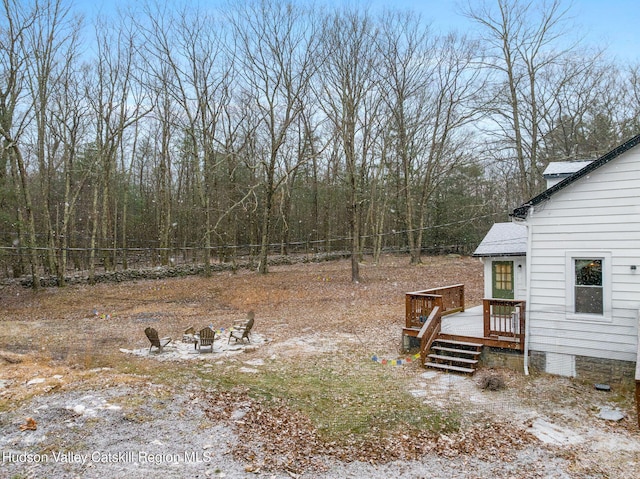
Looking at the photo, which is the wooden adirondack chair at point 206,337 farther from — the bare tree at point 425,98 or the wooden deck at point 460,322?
the bare tree at point 425,98

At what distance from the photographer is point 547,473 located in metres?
5.30

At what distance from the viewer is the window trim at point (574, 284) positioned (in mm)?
8125

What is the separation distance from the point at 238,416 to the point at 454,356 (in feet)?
17.8

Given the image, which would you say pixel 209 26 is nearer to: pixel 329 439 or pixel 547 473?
pixel 329 439

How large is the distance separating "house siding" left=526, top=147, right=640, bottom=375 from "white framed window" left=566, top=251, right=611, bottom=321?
0.04m

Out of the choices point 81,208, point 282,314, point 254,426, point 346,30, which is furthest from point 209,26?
point 254,426

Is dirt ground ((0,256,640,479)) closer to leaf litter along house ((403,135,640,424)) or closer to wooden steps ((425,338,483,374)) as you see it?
wooden steps ((425,338,483,374))

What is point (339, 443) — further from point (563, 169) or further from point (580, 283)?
point (563, 169)

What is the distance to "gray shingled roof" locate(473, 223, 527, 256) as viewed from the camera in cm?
1148

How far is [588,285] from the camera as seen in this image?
8406 millimetres

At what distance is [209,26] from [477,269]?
21387mm

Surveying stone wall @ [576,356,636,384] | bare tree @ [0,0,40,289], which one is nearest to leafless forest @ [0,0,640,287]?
bare tree @ [0,0,40,289]

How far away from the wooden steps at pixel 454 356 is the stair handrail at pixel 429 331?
15cm

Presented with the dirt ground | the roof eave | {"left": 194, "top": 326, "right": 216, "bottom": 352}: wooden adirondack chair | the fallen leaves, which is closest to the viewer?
the dirt ground
